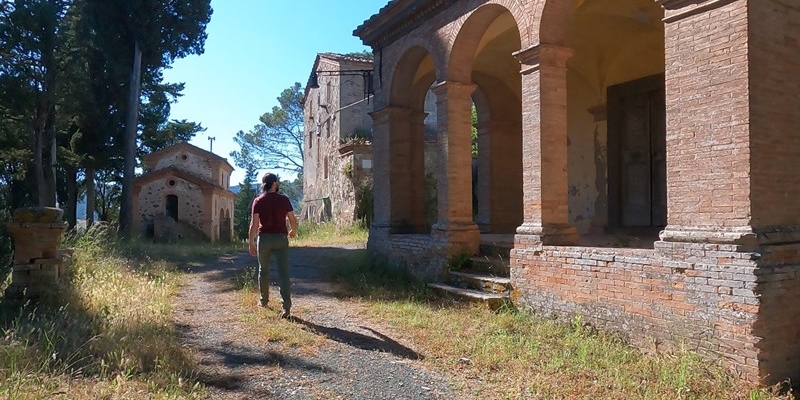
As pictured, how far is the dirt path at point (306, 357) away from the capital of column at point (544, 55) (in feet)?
13.5

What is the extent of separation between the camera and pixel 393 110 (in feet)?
37.3

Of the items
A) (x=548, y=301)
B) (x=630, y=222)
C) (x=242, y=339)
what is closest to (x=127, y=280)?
(x=242, y=339)

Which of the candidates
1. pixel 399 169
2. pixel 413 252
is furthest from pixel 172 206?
pixel 413 252

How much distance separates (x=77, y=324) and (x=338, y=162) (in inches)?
726

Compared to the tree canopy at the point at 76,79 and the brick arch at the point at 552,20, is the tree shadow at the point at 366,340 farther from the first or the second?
the tree canopy at the point at 76,79

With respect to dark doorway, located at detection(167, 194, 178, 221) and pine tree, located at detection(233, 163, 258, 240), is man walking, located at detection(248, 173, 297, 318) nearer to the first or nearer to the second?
dark doorway, located at detection(167, 194, 178, 221)

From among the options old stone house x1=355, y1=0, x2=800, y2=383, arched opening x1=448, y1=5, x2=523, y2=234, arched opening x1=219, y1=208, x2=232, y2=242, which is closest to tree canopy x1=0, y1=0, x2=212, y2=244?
arched opening x1=219, y1=208, x2=232, y2=242

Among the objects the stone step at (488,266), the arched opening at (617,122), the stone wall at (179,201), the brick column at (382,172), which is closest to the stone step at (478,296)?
the stone step at (488,266)

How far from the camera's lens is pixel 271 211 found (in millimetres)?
6590

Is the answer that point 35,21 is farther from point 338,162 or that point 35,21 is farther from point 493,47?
point 493,47

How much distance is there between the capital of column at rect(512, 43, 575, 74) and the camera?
7.27 metres

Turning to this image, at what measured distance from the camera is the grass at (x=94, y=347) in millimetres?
3895

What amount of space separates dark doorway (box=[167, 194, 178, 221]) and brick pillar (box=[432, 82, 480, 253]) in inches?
863

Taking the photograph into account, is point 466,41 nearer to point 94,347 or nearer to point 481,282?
point 481,282
